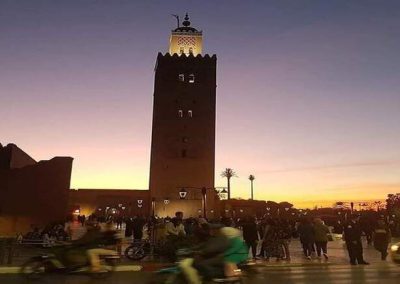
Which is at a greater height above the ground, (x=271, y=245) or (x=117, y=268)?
(x=271, y=245)

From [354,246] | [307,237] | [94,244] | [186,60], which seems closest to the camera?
[94,244]

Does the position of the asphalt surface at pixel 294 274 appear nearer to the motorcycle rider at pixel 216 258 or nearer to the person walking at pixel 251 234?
the person walking at pixel 251 234

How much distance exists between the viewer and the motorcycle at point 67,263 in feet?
33.4

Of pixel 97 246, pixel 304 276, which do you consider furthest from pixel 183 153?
pixel 97 246

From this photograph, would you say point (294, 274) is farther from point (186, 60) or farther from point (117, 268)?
point (186, 60)

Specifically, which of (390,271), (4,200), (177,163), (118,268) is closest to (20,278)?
(118,268)

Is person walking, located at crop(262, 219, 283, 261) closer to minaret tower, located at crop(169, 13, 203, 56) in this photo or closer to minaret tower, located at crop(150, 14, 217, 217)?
minaret tower, located at crop(150, 14, 217, 217)

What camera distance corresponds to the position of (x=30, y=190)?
3222cm

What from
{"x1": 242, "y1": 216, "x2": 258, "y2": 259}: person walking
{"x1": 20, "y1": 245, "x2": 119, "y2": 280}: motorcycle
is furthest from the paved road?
{"x1": 242, "y1": 216, "x2": 258, "y2": 259}: person walking

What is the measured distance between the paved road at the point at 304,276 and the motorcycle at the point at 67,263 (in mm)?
242

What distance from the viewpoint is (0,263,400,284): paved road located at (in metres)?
11.0

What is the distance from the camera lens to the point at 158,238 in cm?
1755

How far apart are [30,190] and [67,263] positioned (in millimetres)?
23648

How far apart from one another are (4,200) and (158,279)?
83.5 feet
